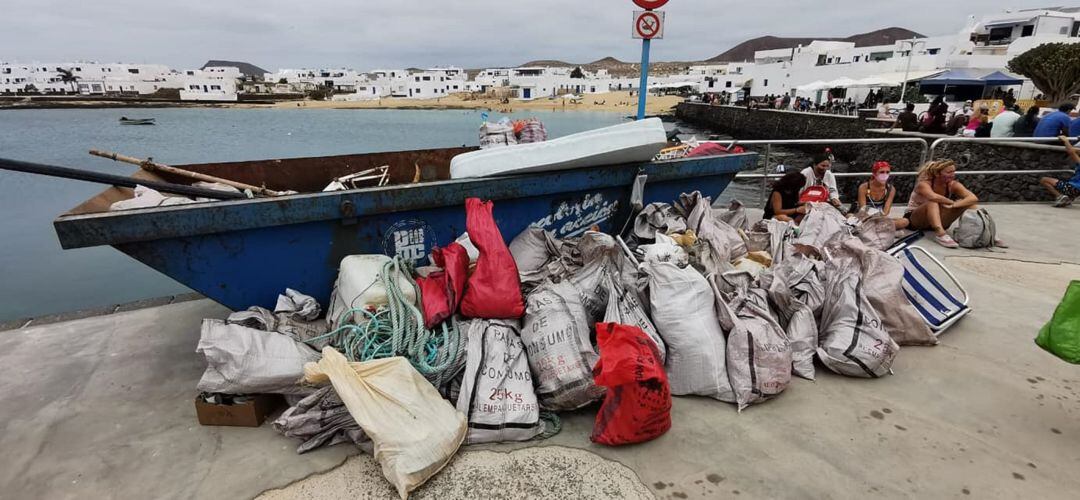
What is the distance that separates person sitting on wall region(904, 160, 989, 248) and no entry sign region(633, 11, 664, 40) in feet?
10.2

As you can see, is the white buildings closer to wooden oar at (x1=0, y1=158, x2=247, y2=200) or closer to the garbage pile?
the garbage pile

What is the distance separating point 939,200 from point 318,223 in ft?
18.3

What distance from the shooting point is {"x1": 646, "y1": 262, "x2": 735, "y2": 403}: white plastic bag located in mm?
2477

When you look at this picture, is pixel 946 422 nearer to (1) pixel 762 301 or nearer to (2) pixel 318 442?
(1) pixel 762 301

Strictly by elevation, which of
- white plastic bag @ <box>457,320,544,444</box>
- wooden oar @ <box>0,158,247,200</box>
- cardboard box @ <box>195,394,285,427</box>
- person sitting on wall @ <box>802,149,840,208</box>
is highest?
wooden oar @ <box>0,158,247,200</box>

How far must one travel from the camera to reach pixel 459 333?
253 cm

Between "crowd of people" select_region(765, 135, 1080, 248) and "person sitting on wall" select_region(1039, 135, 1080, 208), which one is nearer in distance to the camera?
"crowd of people" select_region(765, 135, 1080, 248)

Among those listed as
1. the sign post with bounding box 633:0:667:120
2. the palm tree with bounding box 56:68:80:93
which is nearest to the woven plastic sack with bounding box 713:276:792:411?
the sign post with bounding box 633:0:667:120

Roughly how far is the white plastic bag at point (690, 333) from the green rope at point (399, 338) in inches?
40.3

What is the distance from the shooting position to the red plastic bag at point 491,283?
259 centimetres

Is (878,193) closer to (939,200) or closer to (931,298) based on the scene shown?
(939,200)

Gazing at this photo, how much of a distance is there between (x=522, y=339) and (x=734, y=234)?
2.01m

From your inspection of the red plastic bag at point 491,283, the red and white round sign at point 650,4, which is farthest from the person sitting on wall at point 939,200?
the red plastic bag at point 491,283

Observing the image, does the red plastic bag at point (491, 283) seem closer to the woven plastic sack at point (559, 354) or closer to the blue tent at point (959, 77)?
the woven plastic sack at point (559, 354)
